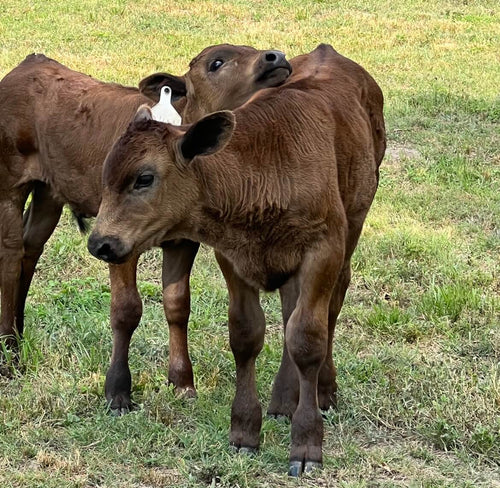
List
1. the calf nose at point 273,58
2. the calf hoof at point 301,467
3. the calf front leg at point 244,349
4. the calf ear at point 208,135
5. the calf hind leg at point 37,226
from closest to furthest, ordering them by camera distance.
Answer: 1. the calf ear at point 208,135
2. the calf hoof at point 301,467
3. the calf front leg at point 244,349
4. the calf nose at point 273,58
5. the calf hind leg at point 37,226

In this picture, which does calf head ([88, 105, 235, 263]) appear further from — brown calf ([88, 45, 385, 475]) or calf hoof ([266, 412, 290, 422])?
calf hoof ([266, 412, 290, 422])

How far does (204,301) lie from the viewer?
22.9 feet

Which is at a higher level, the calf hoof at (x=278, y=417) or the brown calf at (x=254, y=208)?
the brown calf at (x=254, y=208)

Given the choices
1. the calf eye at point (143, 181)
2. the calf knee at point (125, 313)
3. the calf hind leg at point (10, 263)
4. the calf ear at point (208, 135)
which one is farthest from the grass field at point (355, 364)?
the calf ear at point (208, 135)

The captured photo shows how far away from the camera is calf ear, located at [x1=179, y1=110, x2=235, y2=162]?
4438 mm

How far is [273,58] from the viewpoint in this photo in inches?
220

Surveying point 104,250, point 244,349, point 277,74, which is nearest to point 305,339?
point 244,349

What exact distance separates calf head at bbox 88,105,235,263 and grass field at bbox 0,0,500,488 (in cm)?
106

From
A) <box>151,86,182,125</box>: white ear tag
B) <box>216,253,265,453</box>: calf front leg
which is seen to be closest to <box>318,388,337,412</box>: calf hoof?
<box>216,253,265,453</box>: calf front leg

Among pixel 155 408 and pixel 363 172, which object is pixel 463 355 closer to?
pixel 363 172

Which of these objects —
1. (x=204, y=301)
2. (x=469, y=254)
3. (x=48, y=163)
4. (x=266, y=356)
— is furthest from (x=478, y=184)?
(x=48, y=163)

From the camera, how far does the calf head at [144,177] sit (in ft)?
14.6

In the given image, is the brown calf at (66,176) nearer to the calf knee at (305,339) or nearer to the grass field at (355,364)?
the grass field at (355,364)

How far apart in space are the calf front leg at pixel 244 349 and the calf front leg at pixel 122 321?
79cm
